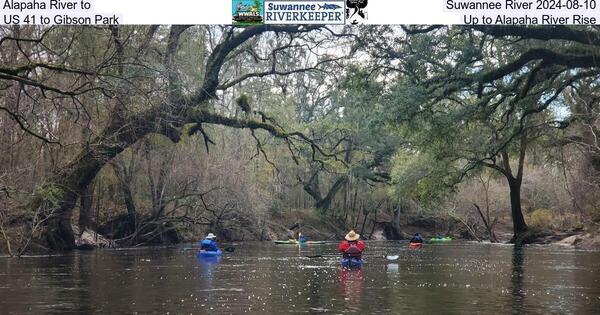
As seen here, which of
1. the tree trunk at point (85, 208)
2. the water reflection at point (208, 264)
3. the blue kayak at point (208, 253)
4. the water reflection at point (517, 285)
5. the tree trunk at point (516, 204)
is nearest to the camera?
the water reflection at point (517, 285)

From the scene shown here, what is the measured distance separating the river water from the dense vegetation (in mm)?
4091

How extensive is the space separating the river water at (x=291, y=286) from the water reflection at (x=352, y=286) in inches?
1.1

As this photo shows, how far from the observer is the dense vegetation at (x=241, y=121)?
30.3 m

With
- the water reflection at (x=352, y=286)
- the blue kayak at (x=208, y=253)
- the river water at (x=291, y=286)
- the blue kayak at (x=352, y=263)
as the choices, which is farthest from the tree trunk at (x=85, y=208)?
the water reflection at (x=352, y=286)

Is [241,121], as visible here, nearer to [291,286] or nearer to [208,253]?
[208,253]

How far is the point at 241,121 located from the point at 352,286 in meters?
20.6

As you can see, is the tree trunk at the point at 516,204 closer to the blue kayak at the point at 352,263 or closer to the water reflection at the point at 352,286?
the blue kayak at the point at 352,263

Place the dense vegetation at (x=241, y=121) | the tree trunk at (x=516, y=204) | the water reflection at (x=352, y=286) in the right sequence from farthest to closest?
the tree trunk at (x=516, y=204)
the dense vegetation at (x=241, y=121)
the water reflection at (x=352, y=286)

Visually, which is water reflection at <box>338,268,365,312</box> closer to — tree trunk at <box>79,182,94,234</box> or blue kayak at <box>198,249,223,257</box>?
blue kayak at <box>198,249,223,257</box>

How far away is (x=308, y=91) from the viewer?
3046 inches

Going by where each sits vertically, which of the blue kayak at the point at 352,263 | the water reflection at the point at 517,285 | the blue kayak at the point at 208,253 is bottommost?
the water reflection at the point at 517,285

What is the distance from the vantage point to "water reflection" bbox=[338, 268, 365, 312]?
1841 cm

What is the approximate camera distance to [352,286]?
75.9ft

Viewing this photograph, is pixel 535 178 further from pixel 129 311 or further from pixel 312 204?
pixel 129 311
